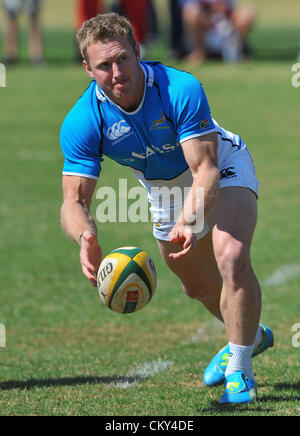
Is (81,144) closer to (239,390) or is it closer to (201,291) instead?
(201,291)

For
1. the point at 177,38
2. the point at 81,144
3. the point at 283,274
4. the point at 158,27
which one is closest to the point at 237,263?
the point at 81,144

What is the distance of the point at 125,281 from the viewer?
5.29m

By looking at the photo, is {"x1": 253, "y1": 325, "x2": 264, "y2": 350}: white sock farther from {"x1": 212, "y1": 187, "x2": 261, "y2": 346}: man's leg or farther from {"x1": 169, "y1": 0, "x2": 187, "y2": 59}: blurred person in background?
{"x1": 169, "y1": 0, "x2": 187, "y2": 59}: blurred person in background

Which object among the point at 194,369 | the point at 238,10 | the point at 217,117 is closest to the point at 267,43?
the point at 238,10

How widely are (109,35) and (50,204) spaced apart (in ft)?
23.0

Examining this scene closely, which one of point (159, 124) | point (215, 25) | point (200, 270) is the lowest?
point (215, 25)

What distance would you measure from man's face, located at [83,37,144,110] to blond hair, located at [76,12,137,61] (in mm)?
31

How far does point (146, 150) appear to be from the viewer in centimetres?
552

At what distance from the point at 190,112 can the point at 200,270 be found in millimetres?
1350

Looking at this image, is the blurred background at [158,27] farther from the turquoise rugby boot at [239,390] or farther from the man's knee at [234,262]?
the turquoise rugby boot at [239,390]

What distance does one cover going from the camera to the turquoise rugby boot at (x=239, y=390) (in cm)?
531

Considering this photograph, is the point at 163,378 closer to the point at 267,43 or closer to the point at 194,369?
the point at 194,369

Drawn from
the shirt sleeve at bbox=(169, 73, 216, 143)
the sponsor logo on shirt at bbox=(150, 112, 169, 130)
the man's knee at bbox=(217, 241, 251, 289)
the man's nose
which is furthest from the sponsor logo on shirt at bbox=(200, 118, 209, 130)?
the man's knee at bbox=(217, 241, 251, 289)

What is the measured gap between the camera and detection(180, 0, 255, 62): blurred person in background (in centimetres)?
2136
